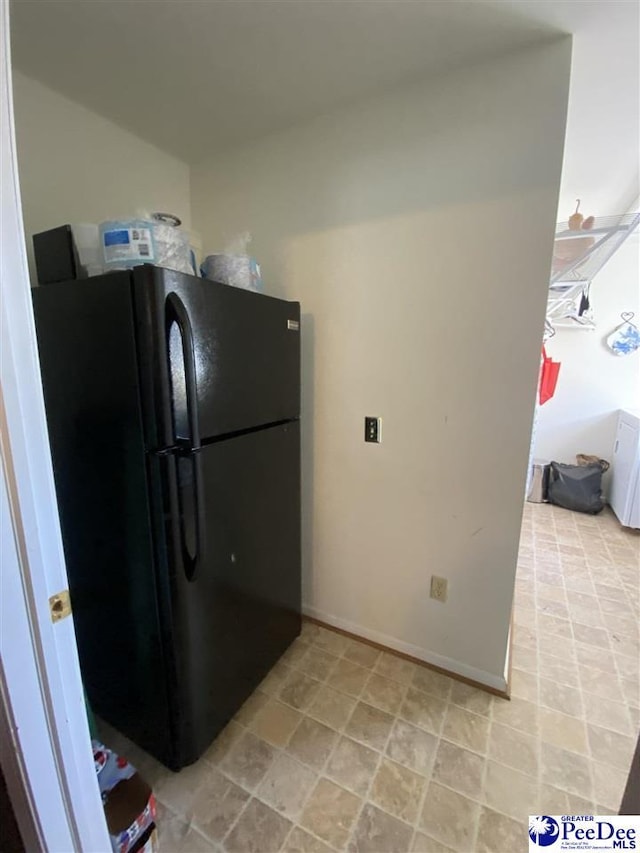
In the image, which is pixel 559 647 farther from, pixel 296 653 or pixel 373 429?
pixel 373 429

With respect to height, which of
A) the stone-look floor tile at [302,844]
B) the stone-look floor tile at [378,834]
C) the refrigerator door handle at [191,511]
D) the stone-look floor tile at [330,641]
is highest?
the refrigerator door handle at [191,511]

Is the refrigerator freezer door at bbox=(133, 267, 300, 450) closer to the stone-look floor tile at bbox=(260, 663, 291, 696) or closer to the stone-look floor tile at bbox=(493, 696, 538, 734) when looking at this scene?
the stone-look floor tile at bbox=(260, 663, 291, 696)

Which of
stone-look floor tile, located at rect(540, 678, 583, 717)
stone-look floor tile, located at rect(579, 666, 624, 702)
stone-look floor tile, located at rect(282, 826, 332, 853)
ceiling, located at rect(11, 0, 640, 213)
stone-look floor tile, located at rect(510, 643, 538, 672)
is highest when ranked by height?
ceiling, located at rect(11, 0, 640, 213)

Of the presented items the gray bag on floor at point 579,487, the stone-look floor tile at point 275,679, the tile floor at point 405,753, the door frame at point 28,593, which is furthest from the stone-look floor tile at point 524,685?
the gray bag on floor at point 579,487

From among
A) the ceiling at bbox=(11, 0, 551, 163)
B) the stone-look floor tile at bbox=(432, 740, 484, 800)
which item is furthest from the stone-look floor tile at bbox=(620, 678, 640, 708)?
the ceiling at bbox=(11, 0, 551, 163)

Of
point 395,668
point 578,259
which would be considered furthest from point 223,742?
point 578,259

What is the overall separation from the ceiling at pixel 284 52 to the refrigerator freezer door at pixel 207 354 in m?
0.82

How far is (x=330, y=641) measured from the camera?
1.89 m

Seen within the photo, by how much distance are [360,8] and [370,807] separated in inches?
97.6

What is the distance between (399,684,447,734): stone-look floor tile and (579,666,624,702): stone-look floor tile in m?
0.66

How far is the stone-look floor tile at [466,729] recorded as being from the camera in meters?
1.38

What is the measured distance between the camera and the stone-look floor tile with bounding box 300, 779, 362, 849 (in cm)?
111

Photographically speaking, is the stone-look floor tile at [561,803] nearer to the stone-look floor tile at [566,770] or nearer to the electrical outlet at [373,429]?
the stone-look floor tile at [566,770]

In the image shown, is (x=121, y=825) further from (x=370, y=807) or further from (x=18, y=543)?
(x=18, y=543)
